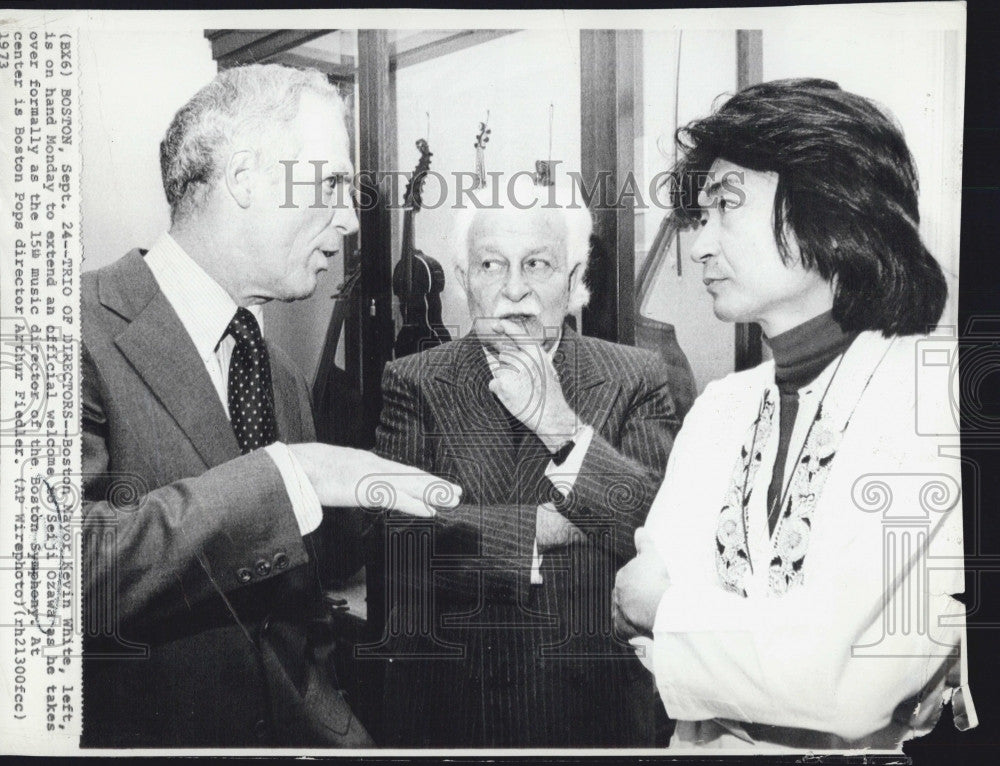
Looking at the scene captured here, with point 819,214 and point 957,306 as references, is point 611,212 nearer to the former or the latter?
point 819,214

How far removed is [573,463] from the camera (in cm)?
199

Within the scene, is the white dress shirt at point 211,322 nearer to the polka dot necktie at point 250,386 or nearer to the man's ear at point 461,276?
the polka dot necktie at point 250,386

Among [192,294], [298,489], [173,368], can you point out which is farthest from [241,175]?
[298,489]

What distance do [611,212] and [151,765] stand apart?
62.5 inches

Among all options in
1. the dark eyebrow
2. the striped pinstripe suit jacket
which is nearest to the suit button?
the striped pinstripe suit jacket

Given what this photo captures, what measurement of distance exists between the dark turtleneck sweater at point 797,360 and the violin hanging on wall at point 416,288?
0.73 meters

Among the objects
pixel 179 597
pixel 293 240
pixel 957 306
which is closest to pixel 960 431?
pixel 957 306

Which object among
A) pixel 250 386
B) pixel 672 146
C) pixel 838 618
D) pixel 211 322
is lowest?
pixel 838 618

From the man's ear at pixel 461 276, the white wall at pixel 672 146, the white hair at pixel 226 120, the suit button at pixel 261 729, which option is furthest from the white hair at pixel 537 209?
the suit button at pixel 261 729

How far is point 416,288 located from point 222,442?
1.73 feet

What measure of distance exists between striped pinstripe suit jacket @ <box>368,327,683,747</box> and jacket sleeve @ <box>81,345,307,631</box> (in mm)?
247

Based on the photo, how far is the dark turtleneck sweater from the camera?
6.41 feet

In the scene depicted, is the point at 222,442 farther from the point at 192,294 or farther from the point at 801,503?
the point at 801,503

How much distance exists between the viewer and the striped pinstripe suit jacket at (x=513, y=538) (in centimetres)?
A: 199
